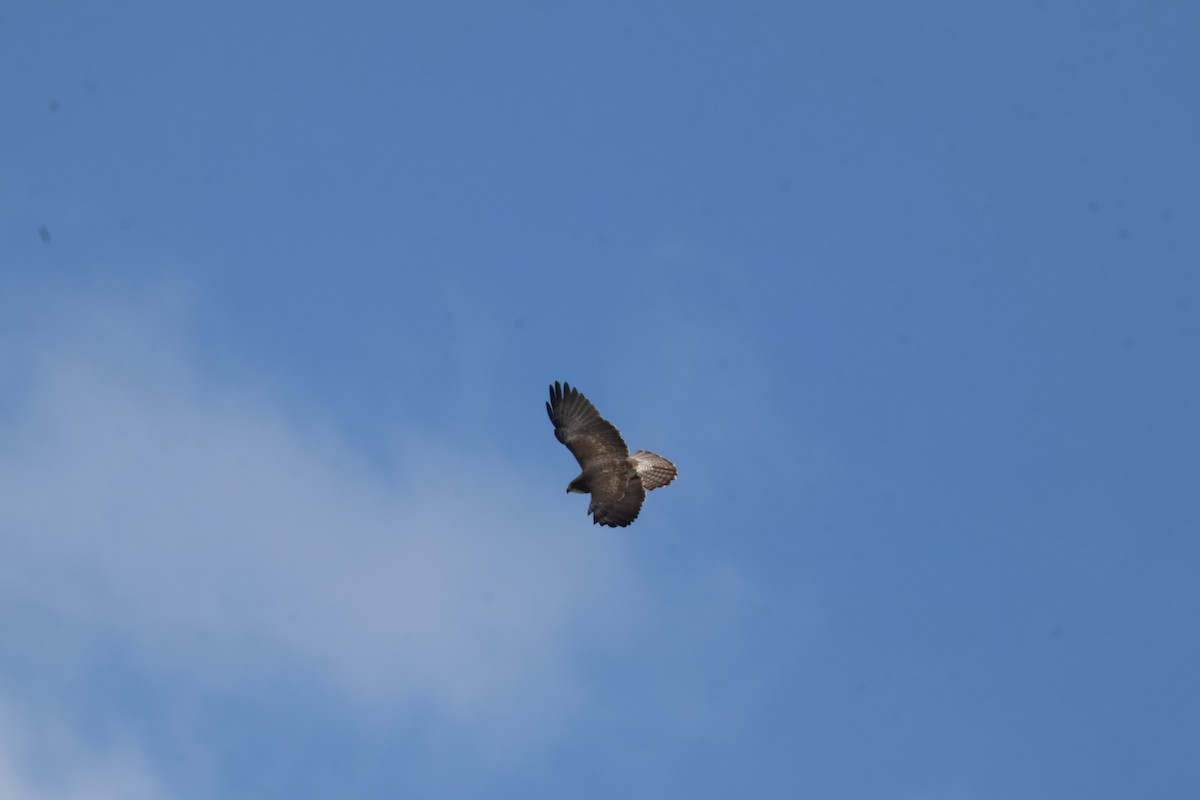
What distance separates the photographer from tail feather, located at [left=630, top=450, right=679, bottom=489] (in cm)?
3862

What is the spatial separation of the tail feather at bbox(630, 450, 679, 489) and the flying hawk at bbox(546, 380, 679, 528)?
0.16m

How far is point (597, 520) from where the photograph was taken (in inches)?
1500

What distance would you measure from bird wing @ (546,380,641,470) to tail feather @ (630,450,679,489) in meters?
0.54

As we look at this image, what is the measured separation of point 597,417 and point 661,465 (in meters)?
1.98

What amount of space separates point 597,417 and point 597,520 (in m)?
2.33

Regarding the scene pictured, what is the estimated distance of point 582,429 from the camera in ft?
126

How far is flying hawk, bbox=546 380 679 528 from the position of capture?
125 ft

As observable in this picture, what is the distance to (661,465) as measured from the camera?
38.9 metres

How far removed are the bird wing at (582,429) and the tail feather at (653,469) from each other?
541 mm

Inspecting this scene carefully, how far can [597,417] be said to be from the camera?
1503 inches

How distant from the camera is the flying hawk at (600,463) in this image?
38156 millimetres

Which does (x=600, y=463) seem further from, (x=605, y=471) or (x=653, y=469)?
(x=653, y=469)

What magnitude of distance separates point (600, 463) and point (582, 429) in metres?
0.88

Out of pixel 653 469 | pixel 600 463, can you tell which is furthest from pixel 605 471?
pixel 653 469
